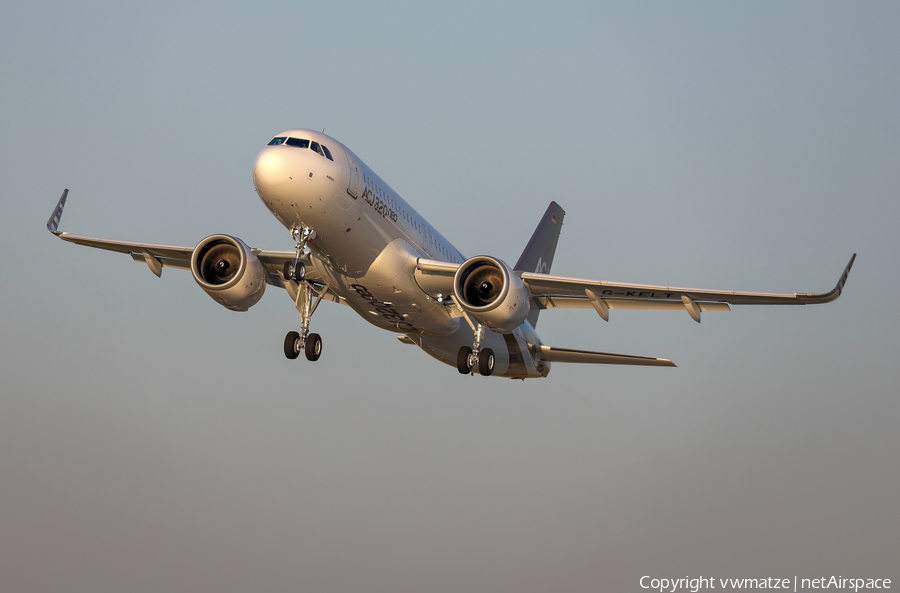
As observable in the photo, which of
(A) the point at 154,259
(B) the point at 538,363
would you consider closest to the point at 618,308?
(B) the point at 538,363

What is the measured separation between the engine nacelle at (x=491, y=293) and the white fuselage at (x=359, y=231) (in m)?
1.78

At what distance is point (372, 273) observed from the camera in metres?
26.9

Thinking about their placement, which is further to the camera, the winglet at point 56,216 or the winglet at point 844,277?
the winglet at point 56,216

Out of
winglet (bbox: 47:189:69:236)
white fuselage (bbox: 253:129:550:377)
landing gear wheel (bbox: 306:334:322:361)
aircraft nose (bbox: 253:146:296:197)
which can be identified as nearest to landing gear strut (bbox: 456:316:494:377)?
white fuselage (bbox: 253:129:550:377)

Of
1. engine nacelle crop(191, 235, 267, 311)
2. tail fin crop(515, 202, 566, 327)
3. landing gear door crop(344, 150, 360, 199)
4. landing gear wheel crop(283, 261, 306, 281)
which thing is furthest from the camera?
tail fin crop(515, 202, 566, 327)

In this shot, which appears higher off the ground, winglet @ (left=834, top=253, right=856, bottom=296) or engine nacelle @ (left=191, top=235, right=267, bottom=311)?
winglet @ (left=834, top=253, right=856, bottom=296)

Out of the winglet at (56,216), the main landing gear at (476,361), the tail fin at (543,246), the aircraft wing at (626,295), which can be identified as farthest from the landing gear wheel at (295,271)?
the tail fin at (543,246)

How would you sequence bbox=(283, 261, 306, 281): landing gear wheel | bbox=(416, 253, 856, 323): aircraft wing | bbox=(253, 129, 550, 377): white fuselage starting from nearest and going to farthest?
bbox=(253, 129, 550, 377): white fuselage < bbox=(283, 261, 306, 281): landing gear wheel < bbox=(416, 253, 856, 323): aircraft wing

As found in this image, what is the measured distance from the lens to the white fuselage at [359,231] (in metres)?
23.9

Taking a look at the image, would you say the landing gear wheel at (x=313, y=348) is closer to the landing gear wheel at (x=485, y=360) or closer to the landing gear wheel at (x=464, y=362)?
the landing gear wheel at (x=464, y=362)

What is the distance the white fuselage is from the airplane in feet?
0.11

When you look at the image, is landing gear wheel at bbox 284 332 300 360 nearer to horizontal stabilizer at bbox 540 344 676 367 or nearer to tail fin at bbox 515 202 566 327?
horizontal stabilizer at bbox 540 344 676 367

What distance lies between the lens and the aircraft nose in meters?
23.6

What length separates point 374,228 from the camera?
86.0 ft
